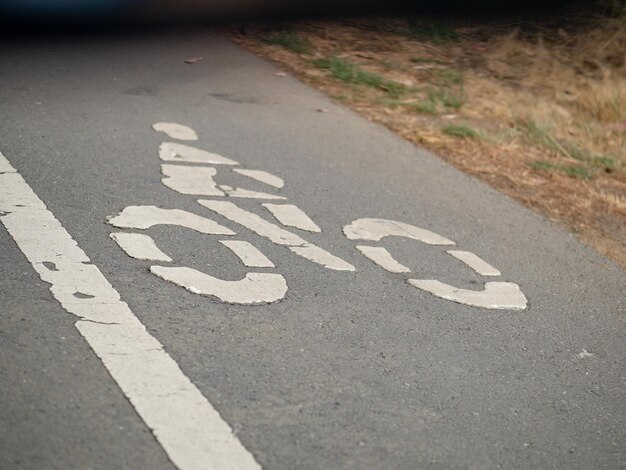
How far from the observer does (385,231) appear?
4.82 metres

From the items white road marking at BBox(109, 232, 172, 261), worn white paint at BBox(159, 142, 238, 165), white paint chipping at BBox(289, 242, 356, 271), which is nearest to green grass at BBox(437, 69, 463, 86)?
worn white paint at BBox(159, 142, 238, 165)

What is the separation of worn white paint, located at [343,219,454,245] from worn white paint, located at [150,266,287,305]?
0.80 meters

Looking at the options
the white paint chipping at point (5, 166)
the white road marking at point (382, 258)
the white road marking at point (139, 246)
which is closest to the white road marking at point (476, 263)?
the white road marking at point (382, 258)

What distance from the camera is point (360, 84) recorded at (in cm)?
788

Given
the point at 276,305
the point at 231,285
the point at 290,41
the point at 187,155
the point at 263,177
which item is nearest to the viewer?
the point at 276,305

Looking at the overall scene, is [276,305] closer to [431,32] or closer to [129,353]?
[129,353]

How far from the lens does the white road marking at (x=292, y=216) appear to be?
4.73 m

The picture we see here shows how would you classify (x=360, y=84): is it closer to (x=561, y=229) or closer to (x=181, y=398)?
(x=561, y=229)

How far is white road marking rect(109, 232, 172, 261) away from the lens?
404 cm

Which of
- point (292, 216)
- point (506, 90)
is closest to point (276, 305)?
point (292, 216)

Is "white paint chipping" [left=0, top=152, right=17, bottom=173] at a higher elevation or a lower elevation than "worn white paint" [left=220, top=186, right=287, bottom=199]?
higher

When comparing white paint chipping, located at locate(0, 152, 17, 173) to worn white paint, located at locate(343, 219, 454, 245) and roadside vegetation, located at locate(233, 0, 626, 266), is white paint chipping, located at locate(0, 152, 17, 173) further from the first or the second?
roadside vegetation, located at locate(233, 0, 626, 266)

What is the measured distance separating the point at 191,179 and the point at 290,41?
12.7 feet

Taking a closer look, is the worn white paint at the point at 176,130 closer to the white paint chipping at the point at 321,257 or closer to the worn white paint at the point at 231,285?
the white paint chipping at the point at 321,257
